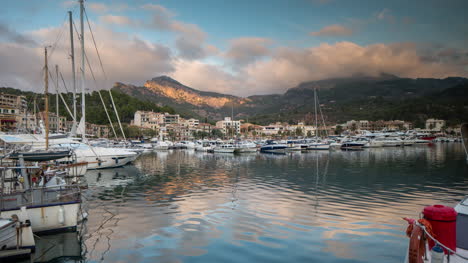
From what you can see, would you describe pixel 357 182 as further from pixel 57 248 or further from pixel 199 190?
pixel 57 248

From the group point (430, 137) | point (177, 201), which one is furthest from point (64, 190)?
point (430, 137)

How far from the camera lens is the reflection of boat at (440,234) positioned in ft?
19.3

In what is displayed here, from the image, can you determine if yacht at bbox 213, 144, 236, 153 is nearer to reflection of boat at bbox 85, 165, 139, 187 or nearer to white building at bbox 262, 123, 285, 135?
reflection of boat at bbox 85, 165, 139, 187

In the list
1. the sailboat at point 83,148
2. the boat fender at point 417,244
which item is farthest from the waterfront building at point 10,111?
the boat fender at point 417,244

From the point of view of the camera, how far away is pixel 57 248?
33.0 feet

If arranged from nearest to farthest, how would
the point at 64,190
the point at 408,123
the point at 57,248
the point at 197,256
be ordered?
the point at 197,256 → the point at 57,248 → the point at 64,190 → the point at 408,123

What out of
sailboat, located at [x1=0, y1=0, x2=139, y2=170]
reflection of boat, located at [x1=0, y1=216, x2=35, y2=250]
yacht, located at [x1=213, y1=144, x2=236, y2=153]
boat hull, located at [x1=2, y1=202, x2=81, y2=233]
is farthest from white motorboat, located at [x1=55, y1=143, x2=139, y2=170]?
yacht, located at [x1=213, y1=144, x2=236, y2=153]

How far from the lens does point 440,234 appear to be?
20.3ft

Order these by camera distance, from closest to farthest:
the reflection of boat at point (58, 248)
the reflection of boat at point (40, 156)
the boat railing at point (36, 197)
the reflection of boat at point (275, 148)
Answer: the reflection of boat at point (58, 248)
the boat railing at point (36, 197)
the reflection of boat at point (40, 156)
the reflection of boat at point (275, 148)

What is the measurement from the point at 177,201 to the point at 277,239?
816cm

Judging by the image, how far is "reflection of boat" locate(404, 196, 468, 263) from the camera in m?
5.88

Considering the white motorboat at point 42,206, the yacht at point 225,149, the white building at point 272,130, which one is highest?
the white building at point 272,130

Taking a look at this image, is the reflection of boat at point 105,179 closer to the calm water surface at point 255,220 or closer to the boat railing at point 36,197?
the calm water surface at point 255,220

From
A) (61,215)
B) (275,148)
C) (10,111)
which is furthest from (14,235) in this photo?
(10,111)
